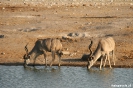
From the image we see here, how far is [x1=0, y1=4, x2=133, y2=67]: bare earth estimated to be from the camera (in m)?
24.0

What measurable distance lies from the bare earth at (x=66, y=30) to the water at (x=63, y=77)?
1.06 metres

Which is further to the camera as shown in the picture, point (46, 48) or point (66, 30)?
point (66, 30)

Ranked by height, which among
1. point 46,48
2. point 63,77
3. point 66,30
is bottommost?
point 63,77

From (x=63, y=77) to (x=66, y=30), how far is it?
10705mm

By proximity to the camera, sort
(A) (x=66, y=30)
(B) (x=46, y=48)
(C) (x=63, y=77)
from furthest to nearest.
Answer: (A) (x=66, y=30) → (B) (x=46, y=48) → (C) (x=63, y=77)

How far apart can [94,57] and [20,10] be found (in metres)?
20.9

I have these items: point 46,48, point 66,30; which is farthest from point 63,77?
point 66,30

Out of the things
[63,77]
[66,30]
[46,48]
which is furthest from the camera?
[66,30]

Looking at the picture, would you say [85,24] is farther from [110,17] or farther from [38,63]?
[38,63]

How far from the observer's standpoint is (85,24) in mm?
32906

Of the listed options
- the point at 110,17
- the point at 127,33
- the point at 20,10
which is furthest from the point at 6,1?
the point at 127,33

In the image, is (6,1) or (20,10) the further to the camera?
(6,1)

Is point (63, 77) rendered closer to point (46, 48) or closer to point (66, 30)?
point (46, 48)

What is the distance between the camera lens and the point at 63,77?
1992 centimetres
